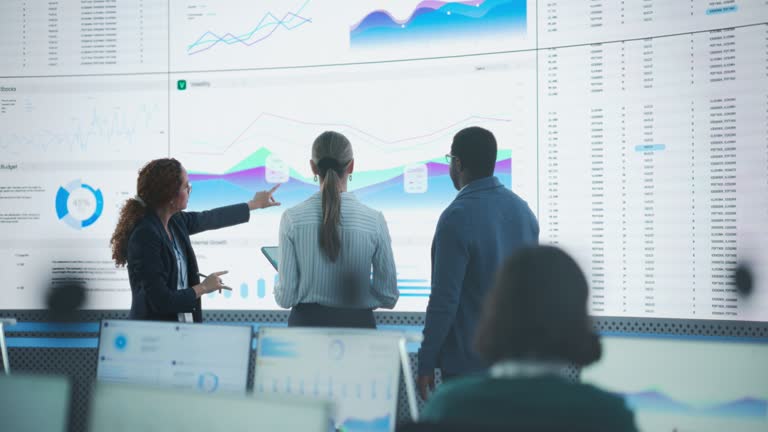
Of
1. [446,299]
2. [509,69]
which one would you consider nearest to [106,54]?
[509,69]

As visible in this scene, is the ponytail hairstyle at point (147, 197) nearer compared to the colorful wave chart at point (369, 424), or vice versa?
the colorful wave chart at point (369, 424)

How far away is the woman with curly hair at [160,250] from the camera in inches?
87.0

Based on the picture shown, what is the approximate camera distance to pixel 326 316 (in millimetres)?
2160

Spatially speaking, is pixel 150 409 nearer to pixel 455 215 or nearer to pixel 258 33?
pixel 455 215

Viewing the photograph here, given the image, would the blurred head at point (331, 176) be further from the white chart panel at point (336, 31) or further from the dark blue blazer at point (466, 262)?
the white chart panel at point (336, 31)

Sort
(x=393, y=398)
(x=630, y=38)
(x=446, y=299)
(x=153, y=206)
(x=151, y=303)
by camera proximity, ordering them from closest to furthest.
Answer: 1. (x=393, y=398)
2. (x=446, y=299)
3. (x=151, y=303)
4. (x=153, y=206)
5. (x=630, y=38)

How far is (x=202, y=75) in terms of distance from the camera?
318 cm

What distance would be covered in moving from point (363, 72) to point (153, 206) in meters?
1.20

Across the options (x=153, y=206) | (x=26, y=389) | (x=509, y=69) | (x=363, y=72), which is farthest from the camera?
(x=363, y=72)

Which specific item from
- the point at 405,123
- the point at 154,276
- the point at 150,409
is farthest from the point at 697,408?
the point at 405,123

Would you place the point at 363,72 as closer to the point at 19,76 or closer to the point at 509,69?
the point at 509,69

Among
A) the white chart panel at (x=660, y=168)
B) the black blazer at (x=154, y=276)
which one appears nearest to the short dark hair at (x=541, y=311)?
the black blazer at (x=154, y=276)

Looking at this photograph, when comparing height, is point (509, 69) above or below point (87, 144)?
above

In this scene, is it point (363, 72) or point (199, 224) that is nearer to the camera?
point (199, 224)
